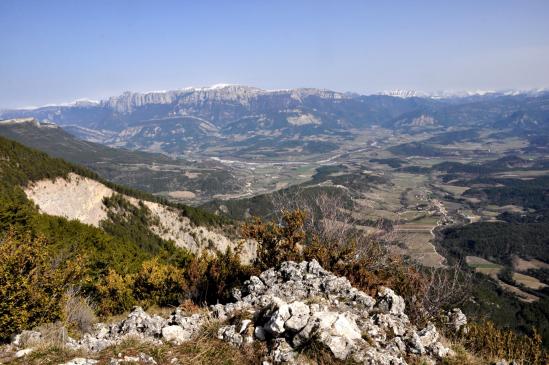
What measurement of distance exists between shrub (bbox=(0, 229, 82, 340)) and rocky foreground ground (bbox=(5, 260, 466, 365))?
89cm

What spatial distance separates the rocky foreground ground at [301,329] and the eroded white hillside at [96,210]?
173 feet

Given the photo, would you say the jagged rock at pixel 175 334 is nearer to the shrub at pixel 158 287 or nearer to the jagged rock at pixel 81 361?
the jagged rock at pixel 81 361

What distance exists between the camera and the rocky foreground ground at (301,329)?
10.4 metres

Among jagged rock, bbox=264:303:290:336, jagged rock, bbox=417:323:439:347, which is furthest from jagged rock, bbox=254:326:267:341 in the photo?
jagged rock, bbox=417:323:439:347

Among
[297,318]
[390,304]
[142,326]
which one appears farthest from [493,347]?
[142,326]

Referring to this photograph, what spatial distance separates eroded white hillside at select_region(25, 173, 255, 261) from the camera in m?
73.1

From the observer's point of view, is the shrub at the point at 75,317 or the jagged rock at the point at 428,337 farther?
the shrub at the point at 75,317

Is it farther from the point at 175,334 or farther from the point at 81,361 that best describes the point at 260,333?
the point at 81,361

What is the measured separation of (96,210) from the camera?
8100 centimetres

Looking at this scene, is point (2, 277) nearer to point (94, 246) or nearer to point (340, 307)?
point (340, 307)

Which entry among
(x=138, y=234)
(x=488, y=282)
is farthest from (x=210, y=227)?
(x=488, y=282)

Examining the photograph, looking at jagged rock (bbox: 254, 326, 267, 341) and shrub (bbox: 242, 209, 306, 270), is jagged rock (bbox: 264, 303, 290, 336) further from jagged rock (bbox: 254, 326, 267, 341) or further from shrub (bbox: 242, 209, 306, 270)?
shrub (bbox: 242, 209, 306, 270)

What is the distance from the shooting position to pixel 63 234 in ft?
143

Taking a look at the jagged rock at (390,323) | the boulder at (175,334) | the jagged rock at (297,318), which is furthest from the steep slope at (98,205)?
the jagged rock at (297,318)
